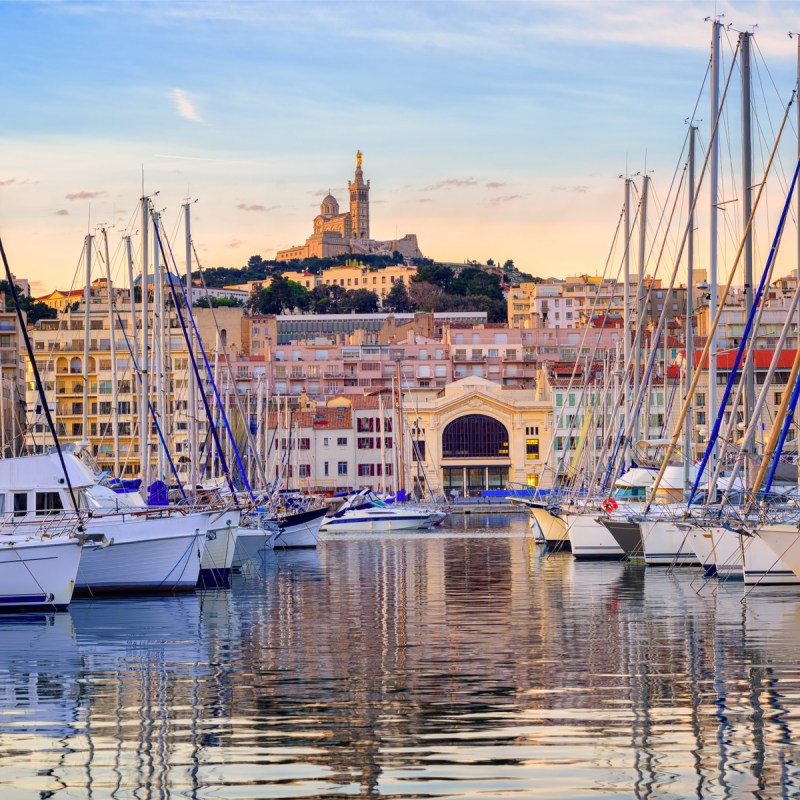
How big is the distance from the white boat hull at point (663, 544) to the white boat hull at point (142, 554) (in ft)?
47.1

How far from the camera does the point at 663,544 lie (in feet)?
150

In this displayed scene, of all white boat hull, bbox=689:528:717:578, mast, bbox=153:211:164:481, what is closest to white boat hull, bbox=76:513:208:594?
mast, bbox=153:211:164:481

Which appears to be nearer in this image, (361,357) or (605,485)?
(605,485)

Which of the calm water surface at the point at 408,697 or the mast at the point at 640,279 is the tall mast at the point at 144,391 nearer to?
the calm water surface at the point at 408,697

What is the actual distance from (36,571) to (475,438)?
11597 cm

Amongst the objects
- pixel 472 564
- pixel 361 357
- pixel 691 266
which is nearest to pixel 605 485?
pixel 472 564

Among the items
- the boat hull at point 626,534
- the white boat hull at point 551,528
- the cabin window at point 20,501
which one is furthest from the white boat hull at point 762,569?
the white boat hull at point 551,528

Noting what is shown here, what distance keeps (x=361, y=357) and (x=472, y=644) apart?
492ft

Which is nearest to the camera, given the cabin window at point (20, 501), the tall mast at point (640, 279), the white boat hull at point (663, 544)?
the cabin window at point (20, 501)

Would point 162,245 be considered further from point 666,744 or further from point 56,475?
point 666,744

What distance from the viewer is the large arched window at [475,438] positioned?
5743 inches

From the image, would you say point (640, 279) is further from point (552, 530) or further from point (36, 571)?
point (36, 571)

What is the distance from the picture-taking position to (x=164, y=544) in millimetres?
37375

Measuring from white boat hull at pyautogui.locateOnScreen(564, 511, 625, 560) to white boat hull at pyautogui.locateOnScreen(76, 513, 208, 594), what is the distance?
18.0 m
